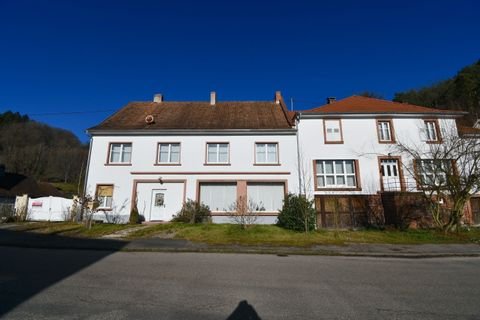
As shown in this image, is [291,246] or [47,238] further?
[47,238]

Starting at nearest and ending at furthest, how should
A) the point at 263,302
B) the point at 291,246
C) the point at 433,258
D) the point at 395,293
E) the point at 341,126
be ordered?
the point at 263,302
the point at 395,293
the point at 433,258
the point at 291,246
the point at 341,126

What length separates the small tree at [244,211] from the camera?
15198mm

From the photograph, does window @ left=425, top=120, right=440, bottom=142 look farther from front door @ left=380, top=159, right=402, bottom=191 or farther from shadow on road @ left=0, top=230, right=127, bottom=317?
shadow on road @ left=0, top=230, right=127, bottom=317

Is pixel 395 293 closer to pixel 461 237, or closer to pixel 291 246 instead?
pixel 291 246

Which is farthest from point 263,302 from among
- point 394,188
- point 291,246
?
point 394,188

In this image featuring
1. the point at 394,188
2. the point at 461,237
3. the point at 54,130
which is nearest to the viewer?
the point at 461,237

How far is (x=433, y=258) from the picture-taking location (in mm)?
8492

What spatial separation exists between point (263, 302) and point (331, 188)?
1293 centimetres

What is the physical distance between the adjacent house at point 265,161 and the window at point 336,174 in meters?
0.06

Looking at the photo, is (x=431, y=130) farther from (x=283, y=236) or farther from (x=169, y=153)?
(x=169, y=153)

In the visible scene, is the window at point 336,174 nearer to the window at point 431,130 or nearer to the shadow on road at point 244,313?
the window at point 431,130

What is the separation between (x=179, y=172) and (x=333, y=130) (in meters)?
11.4

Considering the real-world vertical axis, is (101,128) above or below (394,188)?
above

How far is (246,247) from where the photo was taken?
30.7 feet
